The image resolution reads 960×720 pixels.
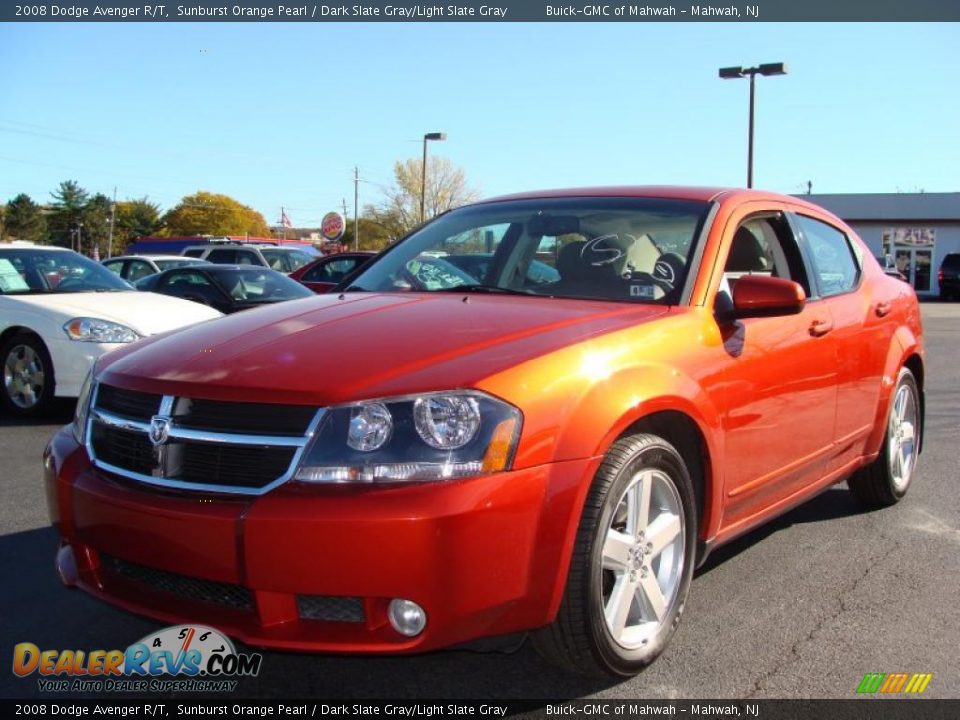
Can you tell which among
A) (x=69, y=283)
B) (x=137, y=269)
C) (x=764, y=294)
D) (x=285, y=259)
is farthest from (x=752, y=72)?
(x=764, y=294)

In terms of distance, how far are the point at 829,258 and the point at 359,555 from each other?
3187mm

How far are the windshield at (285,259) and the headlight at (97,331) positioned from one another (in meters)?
13.5

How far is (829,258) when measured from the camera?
183 inches

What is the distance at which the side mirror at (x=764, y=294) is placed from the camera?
341 cm

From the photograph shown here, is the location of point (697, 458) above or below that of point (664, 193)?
below

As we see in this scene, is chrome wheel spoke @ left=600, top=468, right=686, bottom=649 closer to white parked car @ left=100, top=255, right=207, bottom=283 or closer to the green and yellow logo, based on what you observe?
the green and yellow logo

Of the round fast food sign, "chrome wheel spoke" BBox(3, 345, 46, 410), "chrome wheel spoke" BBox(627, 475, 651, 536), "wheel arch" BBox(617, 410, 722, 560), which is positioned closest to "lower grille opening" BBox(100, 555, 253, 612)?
"chrome wheel spoke" BBox(627, 475, 651, 536)

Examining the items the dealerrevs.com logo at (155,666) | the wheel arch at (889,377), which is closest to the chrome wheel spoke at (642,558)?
the dealerrevs.com logo at (155,666)

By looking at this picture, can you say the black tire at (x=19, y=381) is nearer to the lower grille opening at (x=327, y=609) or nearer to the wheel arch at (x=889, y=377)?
the lower grille opening at (x=327, y=609)

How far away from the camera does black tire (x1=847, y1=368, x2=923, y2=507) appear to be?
4.93m

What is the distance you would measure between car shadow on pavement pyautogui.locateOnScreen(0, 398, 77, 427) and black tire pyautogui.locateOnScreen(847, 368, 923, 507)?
240 inches

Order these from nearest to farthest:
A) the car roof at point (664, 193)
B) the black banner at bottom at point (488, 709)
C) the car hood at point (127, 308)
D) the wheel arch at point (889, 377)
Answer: the black banner at bottom at point (488, 709) → the car roof at point (664, 193) → the wheel arch at point (889, 377) → the car hood at point (127, 308)

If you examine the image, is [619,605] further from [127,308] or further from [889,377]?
[127,308]

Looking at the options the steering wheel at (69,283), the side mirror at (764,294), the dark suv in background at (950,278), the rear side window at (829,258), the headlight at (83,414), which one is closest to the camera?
the headlight at (83,414)
